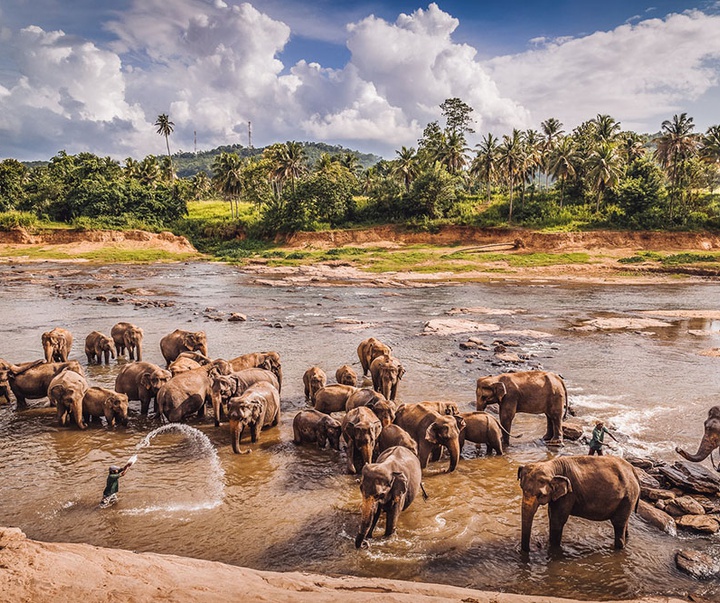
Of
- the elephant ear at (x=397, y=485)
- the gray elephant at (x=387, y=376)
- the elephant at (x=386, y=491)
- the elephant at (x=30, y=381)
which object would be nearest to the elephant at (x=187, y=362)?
the elephant at (x=30, y=381)

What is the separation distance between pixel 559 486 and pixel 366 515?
9.25ft

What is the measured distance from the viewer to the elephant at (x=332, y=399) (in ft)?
43.1

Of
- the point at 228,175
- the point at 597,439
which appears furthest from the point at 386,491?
the point at 228,175

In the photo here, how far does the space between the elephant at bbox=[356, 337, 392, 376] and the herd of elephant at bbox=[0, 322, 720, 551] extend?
76 millimetres

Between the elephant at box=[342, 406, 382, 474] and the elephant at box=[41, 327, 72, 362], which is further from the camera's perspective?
the elephant at box=[41, 327, 72, 362]

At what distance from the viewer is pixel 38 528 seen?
28.3 feet

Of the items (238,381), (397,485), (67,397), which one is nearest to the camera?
(397,485)

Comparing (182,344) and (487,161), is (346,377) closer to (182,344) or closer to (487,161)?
(182,344)

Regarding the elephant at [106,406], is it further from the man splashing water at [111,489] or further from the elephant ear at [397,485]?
the elephant ear at [397,485]

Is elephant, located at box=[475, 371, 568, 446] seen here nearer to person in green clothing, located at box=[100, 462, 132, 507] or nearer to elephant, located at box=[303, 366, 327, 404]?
elephant, located at box=[303, 366, 327, 404]

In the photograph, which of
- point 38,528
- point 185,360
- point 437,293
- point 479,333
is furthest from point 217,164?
point 38,528

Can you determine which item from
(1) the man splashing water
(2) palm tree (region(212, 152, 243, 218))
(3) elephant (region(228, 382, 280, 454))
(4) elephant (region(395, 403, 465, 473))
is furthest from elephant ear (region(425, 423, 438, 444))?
(2) palm tree (region(212, 152, 243, 218))

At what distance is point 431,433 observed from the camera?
10.4 metres

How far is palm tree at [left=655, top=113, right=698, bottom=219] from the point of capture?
6325cm
